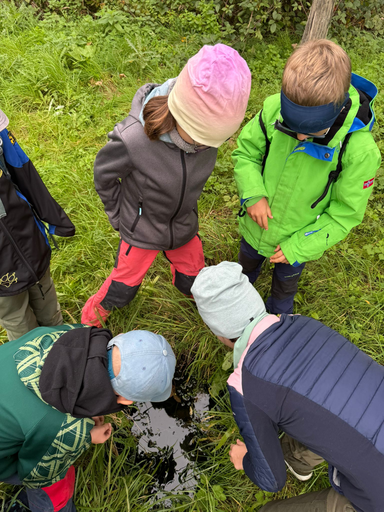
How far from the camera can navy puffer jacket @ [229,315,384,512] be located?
1349 mm

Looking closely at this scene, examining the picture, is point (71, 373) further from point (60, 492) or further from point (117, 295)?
point (117, 295)

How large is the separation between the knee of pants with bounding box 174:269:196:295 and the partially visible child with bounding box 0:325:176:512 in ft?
2.86

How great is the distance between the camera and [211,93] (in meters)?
1.37

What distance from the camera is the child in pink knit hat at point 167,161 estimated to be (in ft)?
4.53

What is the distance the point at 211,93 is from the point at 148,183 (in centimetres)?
57

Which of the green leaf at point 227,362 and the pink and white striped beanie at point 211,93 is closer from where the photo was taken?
the pink and white striped beanie at point 211,93

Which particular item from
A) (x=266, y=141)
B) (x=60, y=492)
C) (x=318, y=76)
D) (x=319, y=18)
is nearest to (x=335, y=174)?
(x=266, y=141)

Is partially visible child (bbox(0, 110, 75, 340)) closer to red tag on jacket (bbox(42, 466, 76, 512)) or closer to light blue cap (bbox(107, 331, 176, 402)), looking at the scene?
light blue cap (bbox(107, 331, 176, 402))

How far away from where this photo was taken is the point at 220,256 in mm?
2949

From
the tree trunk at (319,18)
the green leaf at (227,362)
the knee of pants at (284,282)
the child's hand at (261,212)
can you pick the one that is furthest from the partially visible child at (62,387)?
the tree trunk at (319,18)

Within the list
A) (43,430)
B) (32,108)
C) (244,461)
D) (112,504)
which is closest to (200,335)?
(244,461)

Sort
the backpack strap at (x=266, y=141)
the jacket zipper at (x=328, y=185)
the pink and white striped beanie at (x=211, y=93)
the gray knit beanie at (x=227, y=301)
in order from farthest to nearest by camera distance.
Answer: the backpack strap at (x=266, y=141), the jacket zipper at (x=328, y=185), the gray knit beanie at (x=227, y=301), the pink and white striped beanie at (x=211, y=93)

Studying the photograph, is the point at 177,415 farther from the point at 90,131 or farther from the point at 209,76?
the point at 90,131

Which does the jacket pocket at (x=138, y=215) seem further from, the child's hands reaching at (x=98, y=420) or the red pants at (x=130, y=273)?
the child's hands reaching at (x=98, y=420)
